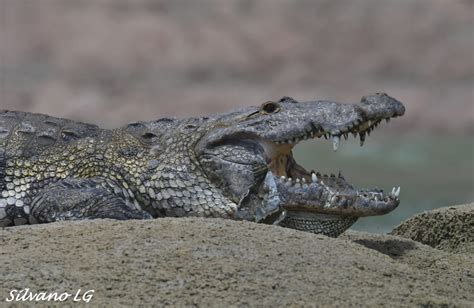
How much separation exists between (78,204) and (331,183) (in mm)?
1400

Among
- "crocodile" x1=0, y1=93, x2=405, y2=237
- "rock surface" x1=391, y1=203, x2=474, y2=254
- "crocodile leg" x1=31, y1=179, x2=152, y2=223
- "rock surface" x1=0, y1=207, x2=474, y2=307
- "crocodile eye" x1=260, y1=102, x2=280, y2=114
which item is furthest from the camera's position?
"rock surface" x1=391, y1=203, x2=474, y2=254

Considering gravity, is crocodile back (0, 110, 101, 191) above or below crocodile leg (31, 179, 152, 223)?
above

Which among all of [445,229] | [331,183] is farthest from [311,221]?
[445,229]

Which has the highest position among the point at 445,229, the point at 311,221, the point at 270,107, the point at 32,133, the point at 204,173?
the point at 32,133

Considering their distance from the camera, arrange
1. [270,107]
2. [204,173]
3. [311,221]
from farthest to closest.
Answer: [270,107]
[204,173]
[311,221]

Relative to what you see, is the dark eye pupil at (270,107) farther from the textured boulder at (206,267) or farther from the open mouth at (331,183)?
the textured boulder at (206,267)

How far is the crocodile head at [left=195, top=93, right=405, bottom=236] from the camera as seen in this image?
6492 mm

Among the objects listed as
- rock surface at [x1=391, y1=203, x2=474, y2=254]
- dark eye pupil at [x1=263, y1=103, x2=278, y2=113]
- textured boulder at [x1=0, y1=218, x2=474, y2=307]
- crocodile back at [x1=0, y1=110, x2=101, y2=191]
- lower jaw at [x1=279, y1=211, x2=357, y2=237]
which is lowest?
textured boulder at [x1=0, y1=218, x2=474, y2=307]

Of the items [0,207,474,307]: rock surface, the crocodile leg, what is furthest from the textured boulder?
the crocodile leg

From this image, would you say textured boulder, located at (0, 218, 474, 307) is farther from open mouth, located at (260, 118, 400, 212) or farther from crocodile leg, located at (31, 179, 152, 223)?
open mouth, located at (260, 118, 400, 212)

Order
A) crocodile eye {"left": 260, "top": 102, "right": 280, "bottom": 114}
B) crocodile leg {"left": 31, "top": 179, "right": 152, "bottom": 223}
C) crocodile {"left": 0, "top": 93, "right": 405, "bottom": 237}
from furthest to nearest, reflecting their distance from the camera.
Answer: crocodile eye {"left": 260, "top": 102, "right": 280, "bottom": 114}
crocodile {"left": 0, "top": 93, "right": 405, "bottom": 237}
crocodile leg {"left": 31, "top": 179, "right": 152, "bottom": 223}

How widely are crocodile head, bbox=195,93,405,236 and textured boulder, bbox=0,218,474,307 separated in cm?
82

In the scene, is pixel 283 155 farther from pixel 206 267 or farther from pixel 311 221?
pixel 206 267

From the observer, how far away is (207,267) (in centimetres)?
505
